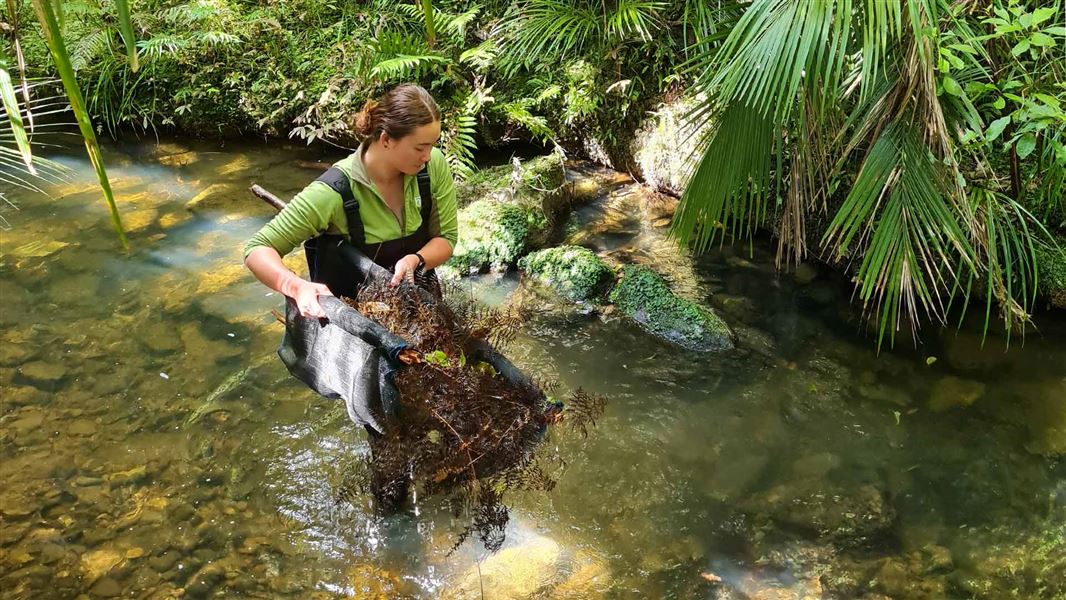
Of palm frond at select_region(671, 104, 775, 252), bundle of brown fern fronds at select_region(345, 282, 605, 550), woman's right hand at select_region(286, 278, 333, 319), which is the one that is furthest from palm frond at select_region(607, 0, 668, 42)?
woman's right hand at select_region(286, 278, 333, 319)

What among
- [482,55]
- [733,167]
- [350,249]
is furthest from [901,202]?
[482,55]

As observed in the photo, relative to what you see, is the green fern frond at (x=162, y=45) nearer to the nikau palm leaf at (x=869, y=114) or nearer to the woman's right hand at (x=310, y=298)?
the nikau palm leaf at (x=869, y=114)

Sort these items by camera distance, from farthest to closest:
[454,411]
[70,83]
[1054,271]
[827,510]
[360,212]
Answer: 1. [1054,271]
2. [827,510]
3. [360,212]
4. [454,411]
5. [70,83]

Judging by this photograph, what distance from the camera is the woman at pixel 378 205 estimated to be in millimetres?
2484

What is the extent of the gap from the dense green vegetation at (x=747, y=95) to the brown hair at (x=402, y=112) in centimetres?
70

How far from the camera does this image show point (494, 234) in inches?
224

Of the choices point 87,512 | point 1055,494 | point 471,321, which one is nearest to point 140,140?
point 87,512

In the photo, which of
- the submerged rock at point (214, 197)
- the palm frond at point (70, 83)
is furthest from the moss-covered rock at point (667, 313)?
the palm frond at point (70, 83)

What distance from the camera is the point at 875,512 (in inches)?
142

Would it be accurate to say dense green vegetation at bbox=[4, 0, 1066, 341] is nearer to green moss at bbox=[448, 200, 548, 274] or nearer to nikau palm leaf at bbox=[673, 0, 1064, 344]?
nikau palm leaf at bbox=[673, 0, 1064, 344]

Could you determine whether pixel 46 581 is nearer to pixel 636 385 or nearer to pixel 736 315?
pixel 636 385

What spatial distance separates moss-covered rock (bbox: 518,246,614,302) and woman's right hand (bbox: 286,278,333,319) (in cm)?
302

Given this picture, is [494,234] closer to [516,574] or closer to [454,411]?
[516,574]

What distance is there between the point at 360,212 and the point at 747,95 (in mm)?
1932
